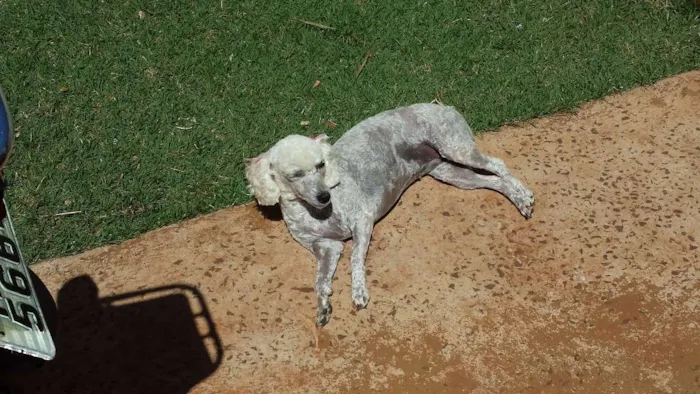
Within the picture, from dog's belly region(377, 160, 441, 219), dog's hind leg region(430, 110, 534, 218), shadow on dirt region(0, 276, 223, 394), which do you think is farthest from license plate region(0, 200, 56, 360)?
dog's hind leg region(430, 110, 534, 218)

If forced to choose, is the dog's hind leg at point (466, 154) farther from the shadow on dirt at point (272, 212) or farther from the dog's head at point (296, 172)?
the shadow on dirt at point (272, 212)

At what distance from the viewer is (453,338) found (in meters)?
4.67

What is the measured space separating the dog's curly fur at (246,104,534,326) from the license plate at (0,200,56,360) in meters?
1.85

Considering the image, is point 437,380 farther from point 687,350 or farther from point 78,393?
point 78,393

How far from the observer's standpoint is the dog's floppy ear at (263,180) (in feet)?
15.6

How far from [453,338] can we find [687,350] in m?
1.38

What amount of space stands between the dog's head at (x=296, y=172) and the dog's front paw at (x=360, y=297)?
58 cm

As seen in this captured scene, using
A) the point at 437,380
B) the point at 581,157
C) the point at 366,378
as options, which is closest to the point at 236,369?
the point at 366,378

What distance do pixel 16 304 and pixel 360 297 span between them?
88.0 inches

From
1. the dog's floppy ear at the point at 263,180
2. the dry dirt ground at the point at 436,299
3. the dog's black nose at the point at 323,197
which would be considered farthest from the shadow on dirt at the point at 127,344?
the dog's black nose at the point at 323,197

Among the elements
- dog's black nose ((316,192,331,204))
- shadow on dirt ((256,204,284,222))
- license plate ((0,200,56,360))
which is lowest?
shadow on dirt ((256,204,284,222))

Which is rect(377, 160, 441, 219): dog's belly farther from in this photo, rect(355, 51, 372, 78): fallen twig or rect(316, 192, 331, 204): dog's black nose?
rect(355, 51, 372, 78): fallen twig

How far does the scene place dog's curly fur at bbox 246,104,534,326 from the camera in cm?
471

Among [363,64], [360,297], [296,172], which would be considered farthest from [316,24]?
[360,297]
